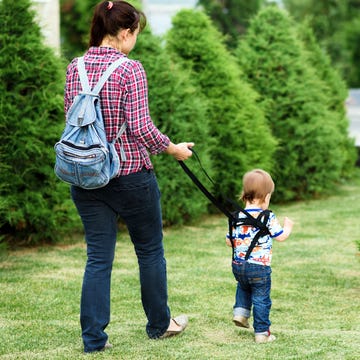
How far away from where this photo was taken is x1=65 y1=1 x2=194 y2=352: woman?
4.34m

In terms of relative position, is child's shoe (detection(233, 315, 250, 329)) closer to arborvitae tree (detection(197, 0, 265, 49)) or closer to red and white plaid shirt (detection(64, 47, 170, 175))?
red and white plaid shirt (detection(64, 47, 170, 175))

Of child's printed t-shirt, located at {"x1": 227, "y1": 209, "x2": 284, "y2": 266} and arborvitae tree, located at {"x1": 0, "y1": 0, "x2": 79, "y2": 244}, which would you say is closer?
child's printed t-shirt, located at {"x1": 227, "y1": 209, "x2": 284, "y2": 266}

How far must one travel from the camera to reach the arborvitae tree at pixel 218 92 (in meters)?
10.3

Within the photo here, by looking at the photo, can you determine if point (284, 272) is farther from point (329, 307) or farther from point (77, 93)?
point (77, 93)

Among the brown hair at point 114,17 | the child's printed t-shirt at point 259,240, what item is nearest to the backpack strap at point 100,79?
the brown hair at point 114,17

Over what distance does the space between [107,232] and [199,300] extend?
173 cm

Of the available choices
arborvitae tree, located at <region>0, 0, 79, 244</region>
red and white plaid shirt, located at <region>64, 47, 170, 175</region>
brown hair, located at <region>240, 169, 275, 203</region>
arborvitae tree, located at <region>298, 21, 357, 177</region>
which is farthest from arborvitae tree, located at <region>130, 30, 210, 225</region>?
arborvitae tree, located at <region>298, 21, 357, 177</region>

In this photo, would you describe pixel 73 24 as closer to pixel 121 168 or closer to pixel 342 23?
pixel 342 23

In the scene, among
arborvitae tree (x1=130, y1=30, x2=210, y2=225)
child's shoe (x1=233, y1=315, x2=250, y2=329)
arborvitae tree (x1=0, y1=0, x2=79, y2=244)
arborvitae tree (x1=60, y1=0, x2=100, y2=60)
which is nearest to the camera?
child's shoe (x1=233, y1=315, x2=250, y2=329)

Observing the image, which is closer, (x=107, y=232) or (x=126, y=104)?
(x=126, y=104)

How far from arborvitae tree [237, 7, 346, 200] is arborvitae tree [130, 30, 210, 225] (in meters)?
2.43

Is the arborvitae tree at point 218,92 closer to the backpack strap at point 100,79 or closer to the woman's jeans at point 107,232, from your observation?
the woman's jeans at point 107,232

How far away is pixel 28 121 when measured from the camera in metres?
7.63

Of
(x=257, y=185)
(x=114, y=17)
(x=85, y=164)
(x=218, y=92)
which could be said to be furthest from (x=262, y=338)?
(x=218, y=92)
